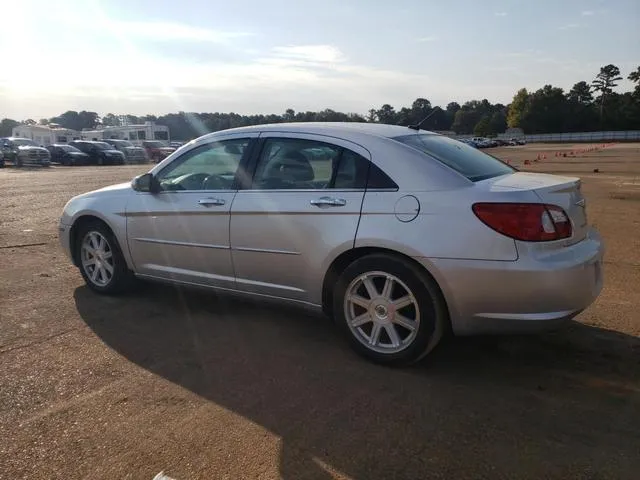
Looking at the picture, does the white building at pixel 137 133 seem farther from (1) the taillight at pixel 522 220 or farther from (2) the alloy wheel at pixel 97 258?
(1) the taillight at pixel 522 220

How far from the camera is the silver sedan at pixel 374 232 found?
11.4 ft

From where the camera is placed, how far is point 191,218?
15.6 ft

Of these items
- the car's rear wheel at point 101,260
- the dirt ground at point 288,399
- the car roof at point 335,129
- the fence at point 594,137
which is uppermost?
the car roof at point 335,129

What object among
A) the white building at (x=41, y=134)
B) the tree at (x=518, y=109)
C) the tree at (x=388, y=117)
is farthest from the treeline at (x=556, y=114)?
the tree at (x=388, y=117)

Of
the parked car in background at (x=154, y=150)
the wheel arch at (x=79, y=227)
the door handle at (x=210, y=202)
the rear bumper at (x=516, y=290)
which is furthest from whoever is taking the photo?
the parked car in background at (x=154, y=150)

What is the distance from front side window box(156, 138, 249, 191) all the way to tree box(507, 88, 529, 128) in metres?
134

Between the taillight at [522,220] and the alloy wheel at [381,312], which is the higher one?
the taillight at [522,220]

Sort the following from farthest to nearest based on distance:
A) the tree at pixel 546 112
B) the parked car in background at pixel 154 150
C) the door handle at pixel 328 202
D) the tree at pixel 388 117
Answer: the tree at pixel 546 112
the parked car in background at pixel 154 150
the tree at pixel 388 117
the door handle at pixel 328 202

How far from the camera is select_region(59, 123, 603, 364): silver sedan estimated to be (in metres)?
3.46

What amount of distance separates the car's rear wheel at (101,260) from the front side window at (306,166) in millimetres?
1807

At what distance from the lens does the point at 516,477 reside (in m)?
2.64

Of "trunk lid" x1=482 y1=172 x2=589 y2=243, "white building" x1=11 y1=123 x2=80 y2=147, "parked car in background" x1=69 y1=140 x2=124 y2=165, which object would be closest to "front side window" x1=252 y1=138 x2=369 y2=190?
"trunk lid" x1=482 y1=172 x2=589 y2=243

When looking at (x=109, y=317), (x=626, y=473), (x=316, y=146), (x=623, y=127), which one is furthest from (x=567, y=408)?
(x=623, y=127)

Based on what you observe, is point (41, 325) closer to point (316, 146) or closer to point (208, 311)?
point (208, 311)
